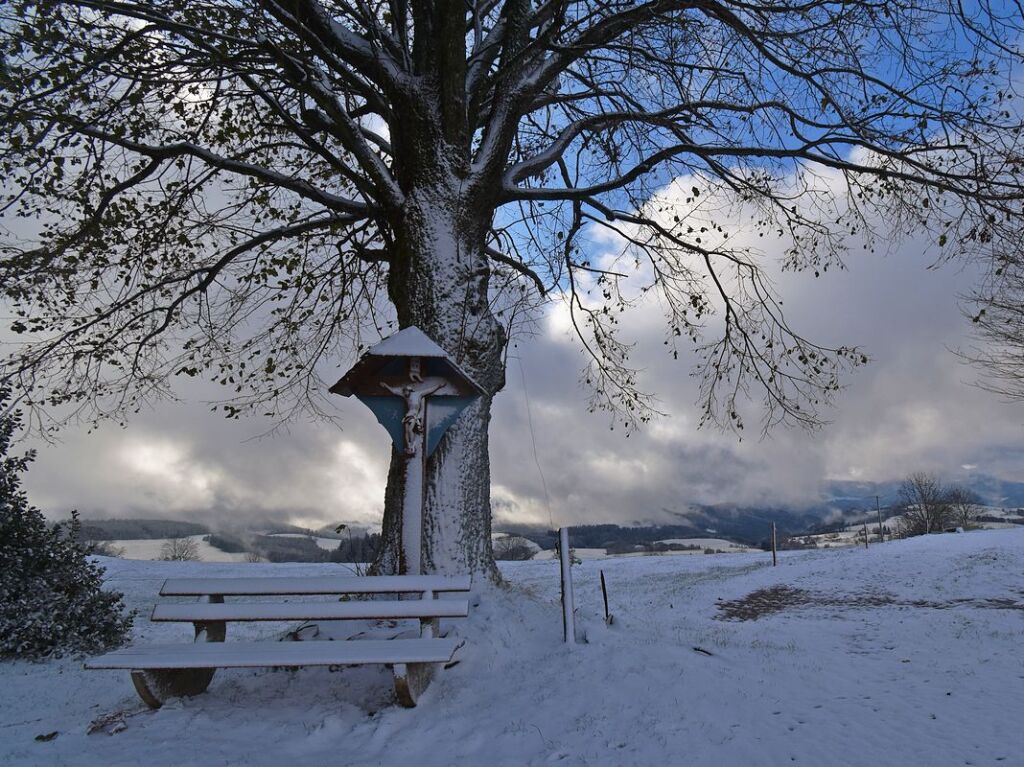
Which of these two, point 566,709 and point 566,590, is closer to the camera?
point 566,709

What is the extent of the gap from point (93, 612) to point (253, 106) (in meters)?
8.00

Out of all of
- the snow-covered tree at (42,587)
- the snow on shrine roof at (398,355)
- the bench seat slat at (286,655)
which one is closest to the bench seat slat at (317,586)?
the bench seat slat at (286,655)


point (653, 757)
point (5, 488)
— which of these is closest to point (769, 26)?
point (653, 757)

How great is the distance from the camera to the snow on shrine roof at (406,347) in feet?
19.1

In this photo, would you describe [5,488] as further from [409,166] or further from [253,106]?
[409,166]

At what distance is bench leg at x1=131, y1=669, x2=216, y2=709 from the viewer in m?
4.63

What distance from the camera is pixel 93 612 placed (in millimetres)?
9609

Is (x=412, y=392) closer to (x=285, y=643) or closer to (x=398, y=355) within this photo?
(x=398, y=355)

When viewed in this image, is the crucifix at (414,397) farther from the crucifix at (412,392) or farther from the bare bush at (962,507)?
the bare bush at (962,507)

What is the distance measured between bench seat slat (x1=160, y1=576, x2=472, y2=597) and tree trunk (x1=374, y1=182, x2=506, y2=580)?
1.50 m

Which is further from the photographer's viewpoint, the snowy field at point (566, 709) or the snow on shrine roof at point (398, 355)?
the snow on shrine roof at point (398, 355)

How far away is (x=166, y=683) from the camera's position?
4891mm

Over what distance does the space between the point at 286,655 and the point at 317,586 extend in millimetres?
603

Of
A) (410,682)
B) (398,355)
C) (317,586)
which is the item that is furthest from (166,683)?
(398,355)
